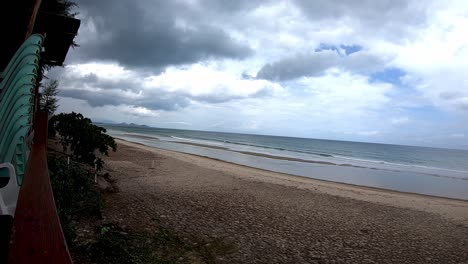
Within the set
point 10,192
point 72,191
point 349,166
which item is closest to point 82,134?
point 72,191

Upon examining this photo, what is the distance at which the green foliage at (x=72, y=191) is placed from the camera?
17.7ft

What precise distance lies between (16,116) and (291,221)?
21.1 ft

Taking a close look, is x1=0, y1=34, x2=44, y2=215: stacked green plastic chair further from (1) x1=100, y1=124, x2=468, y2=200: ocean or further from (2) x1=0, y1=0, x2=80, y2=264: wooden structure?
(1) x1=100, y1=124, x2=468, y2=200: ocean

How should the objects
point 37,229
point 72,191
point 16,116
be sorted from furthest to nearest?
point 72,191 → point 16,116 → point 37,229

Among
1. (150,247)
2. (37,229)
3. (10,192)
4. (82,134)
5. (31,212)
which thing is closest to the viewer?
(37,229)

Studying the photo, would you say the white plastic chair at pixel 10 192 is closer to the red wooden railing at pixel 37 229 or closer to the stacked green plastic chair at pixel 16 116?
the stacked green plastic chair at pixel 16 116

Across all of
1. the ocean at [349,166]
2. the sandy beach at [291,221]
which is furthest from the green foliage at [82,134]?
the ocean at [349,166]

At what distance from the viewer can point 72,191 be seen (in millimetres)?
6133

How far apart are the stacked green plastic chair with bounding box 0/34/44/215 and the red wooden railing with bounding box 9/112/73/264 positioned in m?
0.86

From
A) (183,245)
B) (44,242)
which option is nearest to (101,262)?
(183,245)

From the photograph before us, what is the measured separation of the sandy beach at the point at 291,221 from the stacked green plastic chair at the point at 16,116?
3392mm

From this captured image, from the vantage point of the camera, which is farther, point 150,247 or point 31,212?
point 150,247

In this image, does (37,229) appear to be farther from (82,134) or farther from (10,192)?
(82,134)

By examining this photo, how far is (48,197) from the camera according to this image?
152 centimetres
